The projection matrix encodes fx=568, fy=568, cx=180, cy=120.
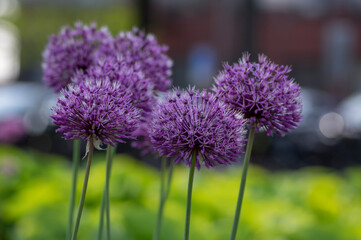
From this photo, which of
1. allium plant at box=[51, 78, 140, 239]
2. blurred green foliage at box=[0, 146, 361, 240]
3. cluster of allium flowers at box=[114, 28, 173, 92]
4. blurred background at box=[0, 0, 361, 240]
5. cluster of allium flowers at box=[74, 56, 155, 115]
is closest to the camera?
allium plant at box=[51, 78, 140, 239]

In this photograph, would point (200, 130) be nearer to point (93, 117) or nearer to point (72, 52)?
point (93, 117)

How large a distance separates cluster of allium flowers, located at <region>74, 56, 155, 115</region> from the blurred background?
56.9 inches

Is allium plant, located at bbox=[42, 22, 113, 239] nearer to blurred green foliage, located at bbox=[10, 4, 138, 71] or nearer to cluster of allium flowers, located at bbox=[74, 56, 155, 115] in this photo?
cluster of allium flowers, located at bbox=[74, 56, 155, 115]

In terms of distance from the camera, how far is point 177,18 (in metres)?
36.9

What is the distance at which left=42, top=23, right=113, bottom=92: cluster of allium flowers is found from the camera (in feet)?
6.75

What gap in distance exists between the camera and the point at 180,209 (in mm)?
3535

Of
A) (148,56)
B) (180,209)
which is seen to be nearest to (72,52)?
(148,56)

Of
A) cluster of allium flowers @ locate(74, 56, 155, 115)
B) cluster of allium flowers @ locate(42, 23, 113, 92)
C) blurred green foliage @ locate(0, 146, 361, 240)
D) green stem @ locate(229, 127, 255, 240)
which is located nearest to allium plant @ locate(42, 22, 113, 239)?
cluster of allium flowers @ locate(42, 23, 113, 92)

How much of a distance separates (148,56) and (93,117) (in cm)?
57

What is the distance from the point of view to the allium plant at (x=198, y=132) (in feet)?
4.99

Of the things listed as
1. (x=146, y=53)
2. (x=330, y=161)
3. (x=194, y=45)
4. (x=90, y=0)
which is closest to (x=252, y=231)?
(x=146, y=53)

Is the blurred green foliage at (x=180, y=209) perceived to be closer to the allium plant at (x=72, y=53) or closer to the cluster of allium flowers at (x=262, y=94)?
the allium plant at (x=72, y=53)

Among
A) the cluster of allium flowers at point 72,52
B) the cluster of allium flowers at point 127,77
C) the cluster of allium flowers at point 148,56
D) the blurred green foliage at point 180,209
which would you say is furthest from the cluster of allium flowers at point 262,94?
the blurred green foliage at point 180,209

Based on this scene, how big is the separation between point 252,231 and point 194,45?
32.7 m
